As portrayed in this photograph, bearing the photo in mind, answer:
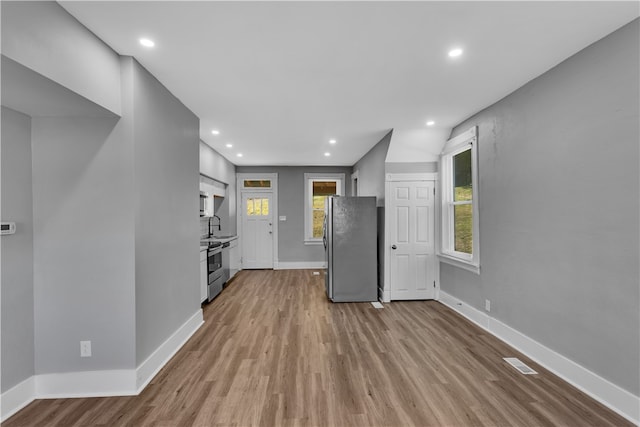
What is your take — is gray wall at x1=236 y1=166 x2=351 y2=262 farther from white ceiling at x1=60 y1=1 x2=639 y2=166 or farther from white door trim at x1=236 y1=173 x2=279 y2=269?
white ceiling at x1=60 y1=1 x2=639 y2=166

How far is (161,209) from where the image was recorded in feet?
8.31

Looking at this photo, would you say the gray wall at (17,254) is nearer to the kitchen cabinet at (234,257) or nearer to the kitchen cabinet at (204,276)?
the kitchen cabinet at (204,276)

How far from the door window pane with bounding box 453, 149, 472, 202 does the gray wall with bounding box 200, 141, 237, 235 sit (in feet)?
12.9

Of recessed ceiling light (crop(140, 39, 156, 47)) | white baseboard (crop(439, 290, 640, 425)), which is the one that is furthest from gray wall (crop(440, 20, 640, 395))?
recessed ceiling light (crop(140, 39, 156, 47))

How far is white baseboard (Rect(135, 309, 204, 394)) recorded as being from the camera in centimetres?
219

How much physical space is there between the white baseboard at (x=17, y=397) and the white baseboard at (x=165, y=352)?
0.72m

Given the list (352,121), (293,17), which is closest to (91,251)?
(293,17)

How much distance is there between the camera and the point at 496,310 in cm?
308

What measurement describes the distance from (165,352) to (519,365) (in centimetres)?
320

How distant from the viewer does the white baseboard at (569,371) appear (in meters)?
1.83

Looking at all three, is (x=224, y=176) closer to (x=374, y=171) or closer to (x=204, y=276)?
(x=204, y=276)

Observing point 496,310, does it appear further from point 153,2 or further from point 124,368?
point 153,2

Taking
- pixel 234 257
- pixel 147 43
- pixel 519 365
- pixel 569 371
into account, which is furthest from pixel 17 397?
pixel 234 257

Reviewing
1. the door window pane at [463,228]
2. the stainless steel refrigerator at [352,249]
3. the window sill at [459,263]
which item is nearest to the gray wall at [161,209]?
the stainless steel refrigerator at [352,249]
